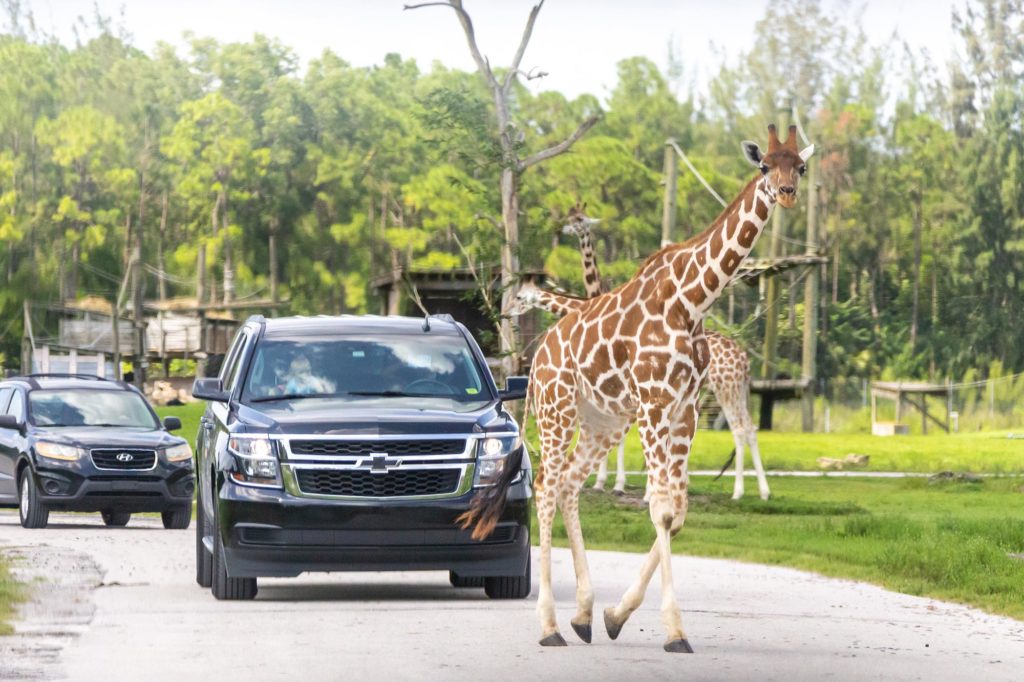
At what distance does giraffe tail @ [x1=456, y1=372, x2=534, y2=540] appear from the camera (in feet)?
47.4

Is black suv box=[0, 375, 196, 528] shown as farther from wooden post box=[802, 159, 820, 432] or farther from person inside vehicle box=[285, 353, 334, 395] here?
wooden post box=[802, 159, 820, 432]

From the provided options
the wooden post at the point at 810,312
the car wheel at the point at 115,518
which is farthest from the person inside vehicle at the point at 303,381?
the wooden post at the point at 810,312

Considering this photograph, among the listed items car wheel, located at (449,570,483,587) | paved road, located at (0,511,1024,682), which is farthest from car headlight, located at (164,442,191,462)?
car wheel, located at (449,570,483,587)

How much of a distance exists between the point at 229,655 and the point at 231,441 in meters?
3.05

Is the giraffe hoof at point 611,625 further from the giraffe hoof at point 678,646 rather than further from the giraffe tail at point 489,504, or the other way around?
the giraffe tail at point 489,504

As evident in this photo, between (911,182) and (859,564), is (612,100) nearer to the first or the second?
(911,182)

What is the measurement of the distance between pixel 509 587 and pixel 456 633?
7.61 feet

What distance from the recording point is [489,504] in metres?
14.6

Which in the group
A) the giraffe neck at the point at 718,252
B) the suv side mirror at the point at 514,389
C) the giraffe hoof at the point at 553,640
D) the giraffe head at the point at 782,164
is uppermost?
the giraffe head at the point at 782,164

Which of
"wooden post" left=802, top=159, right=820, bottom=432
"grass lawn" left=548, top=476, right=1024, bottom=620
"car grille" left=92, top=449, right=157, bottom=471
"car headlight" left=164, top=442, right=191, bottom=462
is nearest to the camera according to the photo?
"grass lawn" left=548, top=476, right=1024, bottom=620

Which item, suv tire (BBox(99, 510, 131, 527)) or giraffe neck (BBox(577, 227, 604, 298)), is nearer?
giraffe neck (BBox(577, 227, 604, 298))

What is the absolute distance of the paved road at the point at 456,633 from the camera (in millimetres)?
A: 11289

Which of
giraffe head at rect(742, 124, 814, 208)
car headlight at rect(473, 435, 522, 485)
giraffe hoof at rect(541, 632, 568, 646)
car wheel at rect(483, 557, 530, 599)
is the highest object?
giraffe head at rect(742, 124, 814, 208)

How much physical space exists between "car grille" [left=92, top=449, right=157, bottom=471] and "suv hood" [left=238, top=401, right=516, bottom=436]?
9740 mm
